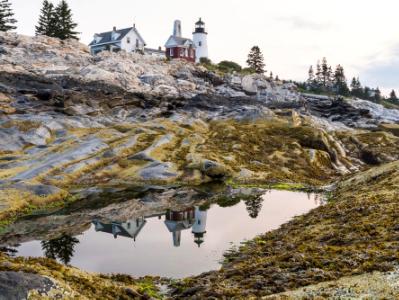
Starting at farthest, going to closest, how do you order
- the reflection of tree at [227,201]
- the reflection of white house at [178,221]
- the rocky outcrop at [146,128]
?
the rocky outcrop at [146,128], the reflection of tree at [227,201], the reflection of white house at [178,221]

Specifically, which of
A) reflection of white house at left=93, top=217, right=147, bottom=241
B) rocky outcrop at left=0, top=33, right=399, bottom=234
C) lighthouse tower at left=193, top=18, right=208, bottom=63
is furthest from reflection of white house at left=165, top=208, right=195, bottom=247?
lighthouse tower at left=193, top=18, right=208, bottom=63

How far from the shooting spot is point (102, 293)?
2391 cm

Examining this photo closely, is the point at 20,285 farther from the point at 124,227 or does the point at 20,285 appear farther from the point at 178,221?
the point at 178,221

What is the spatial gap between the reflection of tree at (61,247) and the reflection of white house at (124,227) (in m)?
3.98

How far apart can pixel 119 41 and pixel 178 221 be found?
137 metres

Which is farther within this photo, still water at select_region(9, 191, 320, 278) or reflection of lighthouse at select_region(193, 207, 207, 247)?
reflection of lighthouse at select_region(193, 207, 207, 247)

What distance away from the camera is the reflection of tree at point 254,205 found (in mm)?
51312

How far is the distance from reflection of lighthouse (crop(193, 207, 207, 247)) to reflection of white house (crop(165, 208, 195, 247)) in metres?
0.53

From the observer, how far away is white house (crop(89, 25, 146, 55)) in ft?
568

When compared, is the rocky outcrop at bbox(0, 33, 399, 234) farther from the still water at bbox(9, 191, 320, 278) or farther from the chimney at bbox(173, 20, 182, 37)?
the chimney at bbox(173, 20, 182, 37)

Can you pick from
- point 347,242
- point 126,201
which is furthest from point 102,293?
point 126,201

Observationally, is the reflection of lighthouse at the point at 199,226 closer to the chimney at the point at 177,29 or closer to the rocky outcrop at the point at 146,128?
the rocky outcrop at the point at 146,128

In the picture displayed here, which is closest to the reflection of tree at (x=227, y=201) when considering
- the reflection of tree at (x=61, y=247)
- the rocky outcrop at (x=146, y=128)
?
the rocky outcrop at (x=146, y=128)

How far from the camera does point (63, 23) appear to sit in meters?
160
